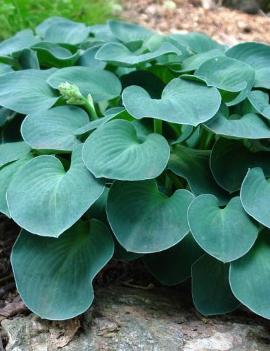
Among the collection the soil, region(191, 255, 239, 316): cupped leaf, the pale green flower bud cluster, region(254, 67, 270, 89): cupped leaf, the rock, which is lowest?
the soil

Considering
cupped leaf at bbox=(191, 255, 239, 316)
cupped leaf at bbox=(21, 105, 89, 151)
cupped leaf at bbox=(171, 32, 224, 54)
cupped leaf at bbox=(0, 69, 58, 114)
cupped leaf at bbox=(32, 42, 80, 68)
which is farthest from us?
cupped leaf at bbox=(171, 32, 224, 54)

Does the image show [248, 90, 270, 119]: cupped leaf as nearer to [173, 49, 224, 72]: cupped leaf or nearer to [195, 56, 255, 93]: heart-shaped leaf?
[195, 56, 255, 93]: heart-shaped leaf

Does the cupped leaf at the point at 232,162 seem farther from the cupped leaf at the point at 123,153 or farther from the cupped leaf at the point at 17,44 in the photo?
the cupped leaf at the point at 17,44

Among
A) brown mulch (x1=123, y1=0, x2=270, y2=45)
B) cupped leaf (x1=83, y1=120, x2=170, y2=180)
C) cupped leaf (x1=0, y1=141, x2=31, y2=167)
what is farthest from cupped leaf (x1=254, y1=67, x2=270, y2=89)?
brown mulch (x1=123, y1=0, x2=270, y2=45)

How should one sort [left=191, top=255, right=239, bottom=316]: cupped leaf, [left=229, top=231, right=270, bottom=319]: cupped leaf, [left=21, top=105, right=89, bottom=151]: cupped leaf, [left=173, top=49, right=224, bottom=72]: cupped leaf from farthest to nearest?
Answer: [left=173, top=49, right=224, bottom=72]: cupped leaf, [left=21, top=105, right=89, bottom=151]: cupped leaf, [left=191, top=255, right=239, bottom=316]: cupped leaf, [left=229, top=231, right=270, bottom=319]: cupped leaf

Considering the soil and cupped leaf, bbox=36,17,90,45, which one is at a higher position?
cupped leaf, bbox=36,17,90,45

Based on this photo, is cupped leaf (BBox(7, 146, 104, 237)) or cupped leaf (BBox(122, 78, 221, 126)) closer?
cupped leaf (BBox(7, 146, 104, 237))
